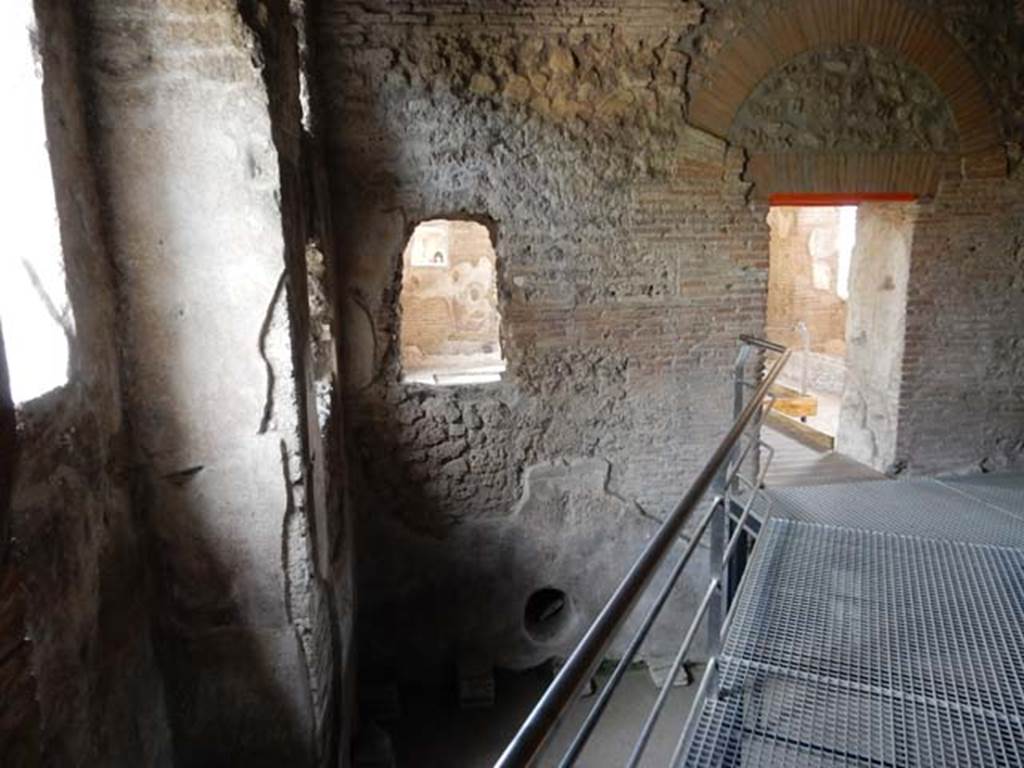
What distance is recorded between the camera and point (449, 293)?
44.3 ft

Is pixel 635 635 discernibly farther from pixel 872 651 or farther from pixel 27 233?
pixel 27 233

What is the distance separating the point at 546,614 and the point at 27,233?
4368 millimetres

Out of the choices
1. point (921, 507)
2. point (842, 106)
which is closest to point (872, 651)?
point (921, 507)

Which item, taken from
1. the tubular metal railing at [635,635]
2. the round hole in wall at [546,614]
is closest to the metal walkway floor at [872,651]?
the tubular metal railing at [635,635]

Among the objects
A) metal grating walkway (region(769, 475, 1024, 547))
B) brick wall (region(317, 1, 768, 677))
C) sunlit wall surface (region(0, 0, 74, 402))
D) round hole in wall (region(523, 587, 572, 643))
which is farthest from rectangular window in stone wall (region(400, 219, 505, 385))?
sunlit wall surface (region(0, 0, 74, 402))

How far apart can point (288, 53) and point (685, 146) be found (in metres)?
2.57

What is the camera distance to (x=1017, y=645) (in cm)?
255

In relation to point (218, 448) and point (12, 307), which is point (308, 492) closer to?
point (218, 448)

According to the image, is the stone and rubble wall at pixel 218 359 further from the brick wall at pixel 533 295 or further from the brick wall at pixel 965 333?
the brick wall at pixel 965 333

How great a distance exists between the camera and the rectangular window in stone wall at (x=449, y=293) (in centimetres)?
1337

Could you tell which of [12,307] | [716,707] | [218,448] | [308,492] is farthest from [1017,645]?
[12,307]

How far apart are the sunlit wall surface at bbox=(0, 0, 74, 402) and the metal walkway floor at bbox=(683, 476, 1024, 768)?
2431 millimetres

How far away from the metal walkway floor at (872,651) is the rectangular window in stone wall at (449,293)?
400 inches

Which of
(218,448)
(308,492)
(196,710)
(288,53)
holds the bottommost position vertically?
(196,710)
